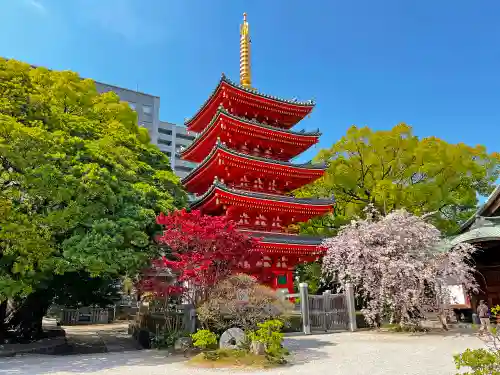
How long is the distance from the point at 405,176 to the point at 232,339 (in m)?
20.7

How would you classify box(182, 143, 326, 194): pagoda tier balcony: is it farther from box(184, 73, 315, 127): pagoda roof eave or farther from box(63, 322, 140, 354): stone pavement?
box(63, 322, 140, 354): stone pavement

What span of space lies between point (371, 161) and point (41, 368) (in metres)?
24.2

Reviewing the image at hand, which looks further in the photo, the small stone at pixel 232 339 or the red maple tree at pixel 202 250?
the red maple tree at pixel 202 250

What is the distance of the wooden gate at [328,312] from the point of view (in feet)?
59.9

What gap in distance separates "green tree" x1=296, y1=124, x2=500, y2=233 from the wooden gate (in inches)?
394

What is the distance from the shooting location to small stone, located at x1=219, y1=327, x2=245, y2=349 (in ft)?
39.9

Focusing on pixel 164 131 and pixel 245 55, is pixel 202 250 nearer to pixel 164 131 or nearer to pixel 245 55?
pixel 245 55

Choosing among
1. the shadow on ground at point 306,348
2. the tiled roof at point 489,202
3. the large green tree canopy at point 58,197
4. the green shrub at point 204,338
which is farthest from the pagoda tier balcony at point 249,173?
the green shrub at point 204,338

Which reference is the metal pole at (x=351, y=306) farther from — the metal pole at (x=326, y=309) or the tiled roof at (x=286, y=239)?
the tiled roof at (x=286, y=239)

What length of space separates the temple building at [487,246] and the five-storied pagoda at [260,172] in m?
7.91

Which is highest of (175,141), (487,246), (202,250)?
(175,141)

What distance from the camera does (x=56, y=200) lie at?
44.3 feet

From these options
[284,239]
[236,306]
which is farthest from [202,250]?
[284,239]

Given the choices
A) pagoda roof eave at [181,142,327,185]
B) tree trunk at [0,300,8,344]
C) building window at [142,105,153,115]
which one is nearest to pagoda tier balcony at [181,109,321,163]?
pagoda roof eave at [181,142,327,185]
